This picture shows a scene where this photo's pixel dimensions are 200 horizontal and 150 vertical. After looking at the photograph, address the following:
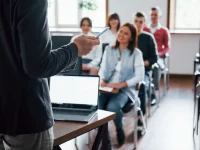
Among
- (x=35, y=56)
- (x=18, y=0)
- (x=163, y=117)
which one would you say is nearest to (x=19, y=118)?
(x=35, y=56)

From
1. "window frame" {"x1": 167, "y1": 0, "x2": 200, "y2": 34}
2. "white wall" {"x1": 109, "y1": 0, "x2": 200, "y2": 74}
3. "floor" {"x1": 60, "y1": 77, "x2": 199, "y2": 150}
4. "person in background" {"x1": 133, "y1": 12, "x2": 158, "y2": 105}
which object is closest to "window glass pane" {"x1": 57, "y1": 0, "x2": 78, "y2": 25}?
"white wall" {"x1": 109, "y1": 0, "x2": 200, "y2": 74}

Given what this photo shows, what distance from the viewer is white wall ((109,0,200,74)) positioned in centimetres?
637

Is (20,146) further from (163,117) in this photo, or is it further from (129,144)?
(163,117)

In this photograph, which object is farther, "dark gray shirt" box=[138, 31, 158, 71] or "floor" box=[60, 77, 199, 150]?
"dark gray shirt" box=[138, 31, 158, 71]

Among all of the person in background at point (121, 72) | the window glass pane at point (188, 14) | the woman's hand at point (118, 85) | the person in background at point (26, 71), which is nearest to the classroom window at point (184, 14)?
the window glass pane at point (188, 14)

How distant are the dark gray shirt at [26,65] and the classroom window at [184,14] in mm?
5550

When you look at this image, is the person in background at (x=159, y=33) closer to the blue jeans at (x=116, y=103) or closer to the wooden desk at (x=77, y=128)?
the blue jeans at (x=116, y=103)

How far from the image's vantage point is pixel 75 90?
6.60 feet

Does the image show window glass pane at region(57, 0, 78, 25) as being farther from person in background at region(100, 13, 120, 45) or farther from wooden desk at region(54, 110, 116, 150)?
wooden desk at region(54, 110, 116, 150)

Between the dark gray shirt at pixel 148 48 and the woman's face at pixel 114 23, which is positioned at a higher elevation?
the woman's face at pixel 114 23

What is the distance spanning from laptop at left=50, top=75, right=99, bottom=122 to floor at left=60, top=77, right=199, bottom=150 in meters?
1.47

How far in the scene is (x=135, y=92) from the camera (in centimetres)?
350

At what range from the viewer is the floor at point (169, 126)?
3436 mm

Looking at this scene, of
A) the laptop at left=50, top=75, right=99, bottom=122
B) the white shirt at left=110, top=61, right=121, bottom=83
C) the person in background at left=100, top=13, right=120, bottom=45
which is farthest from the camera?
the person in background at left=100, top=13, right=120, bottom=45
